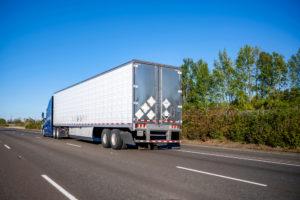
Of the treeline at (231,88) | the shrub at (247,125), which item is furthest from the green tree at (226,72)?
the shrub at (247,125)

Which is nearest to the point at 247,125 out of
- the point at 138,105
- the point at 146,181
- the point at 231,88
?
the point at 138,105

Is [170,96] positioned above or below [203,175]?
above

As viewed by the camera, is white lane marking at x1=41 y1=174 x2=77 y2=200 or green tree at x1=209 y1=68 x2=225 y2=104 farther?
green tree at x1=209 y1=68 x2=225 y2=104

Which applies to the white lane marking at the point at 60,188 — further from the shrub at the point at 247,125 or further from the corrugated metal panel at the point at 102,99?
the shrub at the point at 247,125

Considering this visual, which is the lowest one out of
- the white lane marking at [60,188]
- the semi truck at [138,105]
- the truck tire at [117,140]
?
the white lane marking at [60,188]

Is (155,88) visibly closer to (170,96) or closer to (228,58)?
(170,96)

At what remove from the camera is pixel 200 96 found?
54062mm

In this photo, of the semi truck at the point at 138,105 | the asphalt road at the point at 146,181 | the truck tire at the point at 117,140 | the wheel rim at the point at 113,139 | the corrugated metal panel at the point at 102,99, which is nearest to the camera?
the asphalt road at the point at 146,181

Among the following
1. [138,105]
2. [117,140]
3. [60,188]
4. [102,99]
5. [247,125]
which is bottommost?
[60,188]

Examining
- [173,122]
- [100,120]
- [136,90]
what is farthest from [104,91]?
[173,122]

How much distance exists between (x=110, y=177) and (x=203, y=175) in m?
2.44

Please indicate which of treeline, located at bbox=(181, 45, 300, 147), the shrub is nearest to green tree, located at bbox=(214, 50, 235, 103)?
treeline, located at bbox=(181, 45, 300, 147)

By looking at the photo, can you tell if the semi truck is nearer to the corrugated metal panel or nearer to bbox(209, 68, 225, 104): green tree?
the corrugated metal panel

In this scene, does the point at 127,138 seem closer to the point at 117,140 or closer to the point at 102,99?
the point at 117,140
